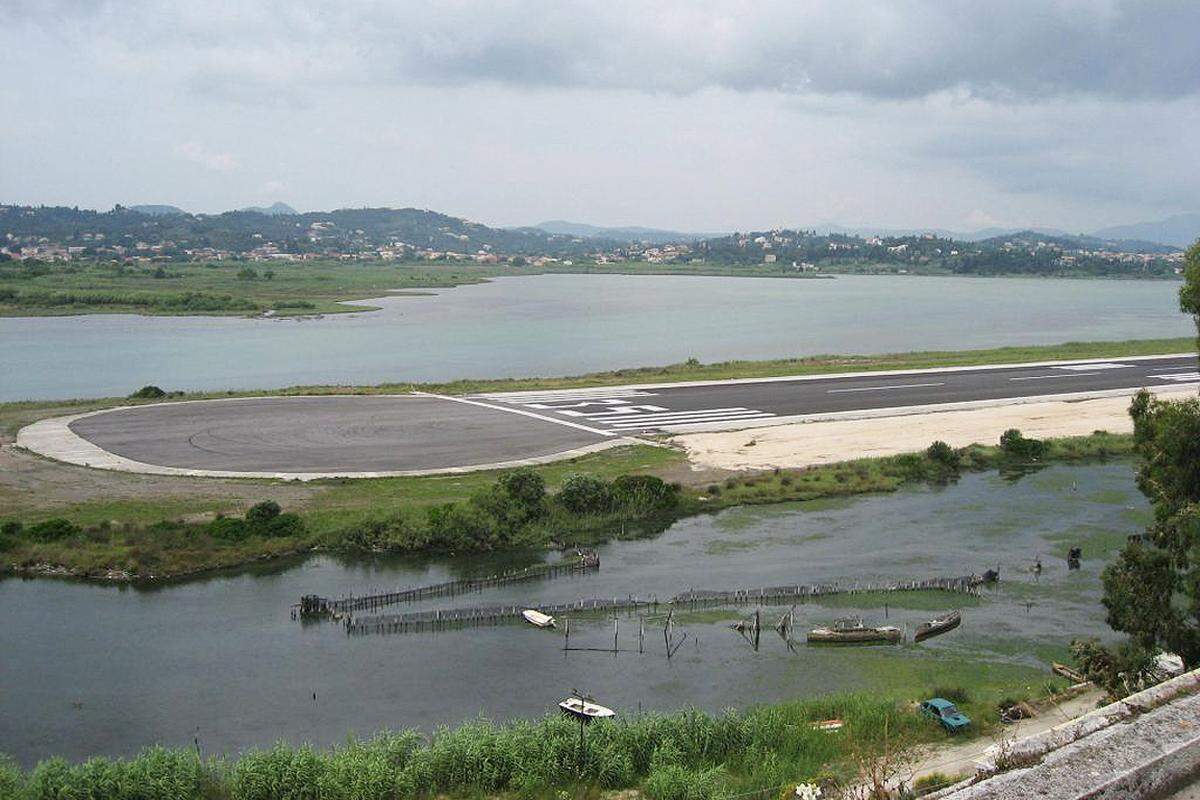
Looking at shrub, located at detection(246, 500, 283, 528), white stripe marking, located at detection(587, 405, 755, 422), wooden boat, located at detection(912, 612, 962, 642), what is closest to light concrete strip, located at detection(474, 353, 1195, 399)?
white stripe marking, located at detection(587, 405, 755, 422)

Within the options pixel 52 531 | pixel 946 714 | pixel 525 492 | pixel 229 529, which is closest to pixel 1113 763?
pixel 946 714

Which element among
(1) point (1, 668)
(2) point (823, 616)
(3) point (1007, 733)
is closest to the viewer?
(3) point (1007, 733)

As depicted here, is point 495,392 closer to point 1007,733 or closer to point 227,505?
point 227,505

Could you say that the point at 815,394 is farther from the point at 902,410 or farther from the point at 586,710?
the point at 586,710

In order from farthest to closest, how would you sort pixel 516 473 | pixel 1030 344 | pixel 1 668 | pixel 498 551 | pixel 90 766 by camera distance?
pixel 1030 344 → pixel 516 473 → pixel 498 551 → pixel 1 668 → pixel 90 766

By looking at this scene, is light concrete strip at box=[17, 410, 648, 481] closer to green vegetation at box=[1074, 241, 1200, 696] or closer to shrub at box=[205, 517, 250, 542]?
shrub at box=[205, 517, 250, 542]

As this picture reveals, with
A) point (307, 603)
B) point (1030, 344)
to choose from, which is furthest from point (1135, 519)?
point (1030, 344)

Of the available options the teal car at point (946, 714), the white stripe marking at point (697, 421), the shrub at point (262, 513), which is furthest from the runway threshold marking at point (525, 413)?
the teal car at point (946, 714)
